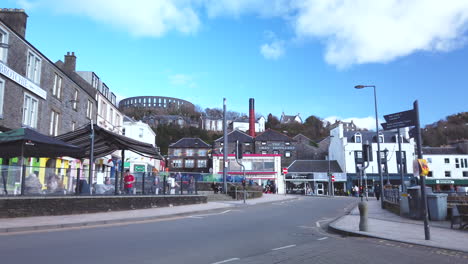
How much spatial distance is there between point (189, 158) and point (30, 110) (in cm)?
6057

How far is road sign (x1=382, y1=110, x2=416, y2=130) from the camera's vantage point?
37.5 ft

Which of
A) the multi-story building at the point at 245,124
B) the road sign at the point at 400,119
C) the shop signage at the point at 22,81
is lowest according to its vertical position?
the road sign at the point at 400,119

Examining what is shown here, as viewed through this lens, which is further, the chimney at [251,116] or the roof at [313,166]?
the chimney at [251,116]

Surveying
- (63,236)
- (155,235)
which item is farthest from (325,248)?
(63,236)

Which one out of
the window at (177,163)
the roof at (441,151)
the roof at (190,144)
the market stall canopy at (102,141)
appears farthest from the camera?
the roof at (190,144)

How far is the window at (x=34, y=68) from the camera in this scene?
75.3 ft

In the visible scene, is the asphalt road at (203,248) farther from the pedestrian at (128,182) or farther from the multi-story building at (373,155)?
the multi-story building at (373,155)

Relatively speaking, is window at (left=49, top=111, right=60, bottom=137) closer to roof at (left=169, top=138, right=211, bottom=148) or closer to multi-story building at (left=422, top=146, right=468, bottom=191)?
roof at (left=169, top=138, right=211, bottom=148)

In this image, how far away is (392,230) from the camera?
40.6 ft

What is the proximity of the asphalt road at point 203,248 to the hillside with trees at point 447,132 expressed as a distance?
81.7 metres

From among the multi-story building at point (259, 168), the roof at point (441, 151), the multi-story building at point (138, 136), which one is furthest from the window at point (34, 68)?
the roof at point (441, 151)

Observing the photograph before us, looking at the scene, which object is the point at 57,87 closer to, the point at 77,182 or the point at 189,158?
the point at 77,182

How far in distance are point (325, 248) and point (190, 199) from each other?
15121 millimetres

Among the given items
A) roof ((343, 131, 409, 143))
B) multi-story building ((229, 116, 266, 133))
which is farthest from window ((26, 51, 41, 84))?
multi-story building ((229, 116, 266, 133))
